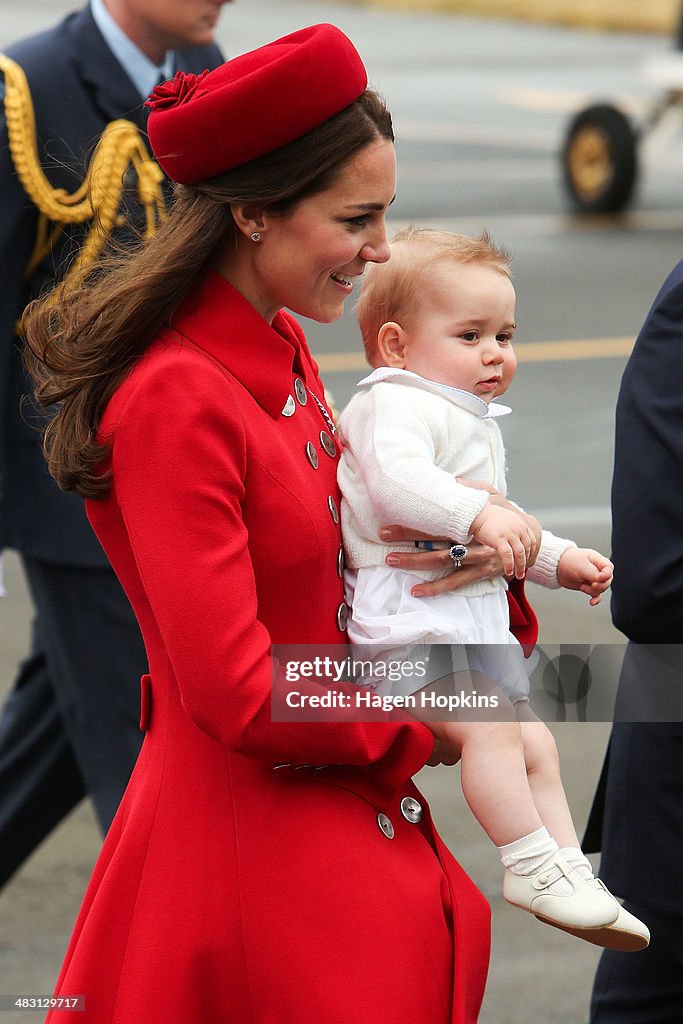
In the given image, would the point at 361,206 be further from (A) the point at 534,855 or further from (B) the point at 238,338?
(A) the point at 534,855

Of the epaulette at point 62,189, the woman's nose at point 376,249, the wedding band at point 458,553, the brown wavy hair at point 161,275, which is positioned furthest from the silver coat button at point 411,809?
the epaulette at point 62,189

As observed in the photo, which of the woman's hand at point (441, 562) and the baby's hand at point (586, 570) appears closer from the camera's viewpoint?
the woman's hand at point (441, 562)

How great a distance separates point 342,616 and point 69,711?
1.57 m

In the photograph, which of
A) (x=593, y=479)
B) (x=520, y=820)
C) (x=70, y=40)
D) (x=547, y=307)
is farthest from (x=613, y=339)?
(x=520, y=820)

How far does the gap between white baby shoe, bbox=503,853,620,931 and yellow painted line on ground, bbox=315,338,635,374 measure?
7425 millimetres

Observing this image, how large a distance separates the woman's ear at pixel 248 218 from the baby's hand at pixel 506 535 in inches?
19.4

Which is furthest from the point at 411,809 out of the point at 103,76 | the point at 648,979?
the point at 103,76

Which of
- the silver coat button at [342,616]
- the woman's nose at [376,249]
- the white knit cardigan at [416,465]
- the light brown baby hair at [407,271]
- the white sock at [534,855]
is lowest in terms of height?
the white sock at [534,855]

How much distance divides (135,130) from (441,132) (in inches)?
660

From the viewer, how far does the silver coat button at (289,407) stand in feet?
8.24

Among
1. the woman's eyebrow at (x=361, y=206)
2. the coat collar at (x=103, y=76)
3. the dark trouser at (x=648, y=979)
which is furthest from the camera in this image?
the coat collar at (x=103, y=76)

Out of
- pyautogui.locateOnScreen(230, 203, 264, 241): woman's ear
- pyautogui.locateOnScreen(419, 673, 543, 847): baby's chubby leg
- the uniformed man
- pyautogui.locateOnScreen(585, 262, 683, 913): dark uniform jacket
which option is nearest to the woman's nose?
pyautogui.locateOnScreen(230, 203, 264, 241): woman's ear

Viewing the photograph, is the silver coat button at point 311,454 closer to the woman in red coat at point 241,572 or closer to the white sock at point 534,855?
the woman in red coat at point 241,572

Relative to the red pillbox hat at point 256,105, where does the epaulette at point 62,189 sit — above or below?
below
